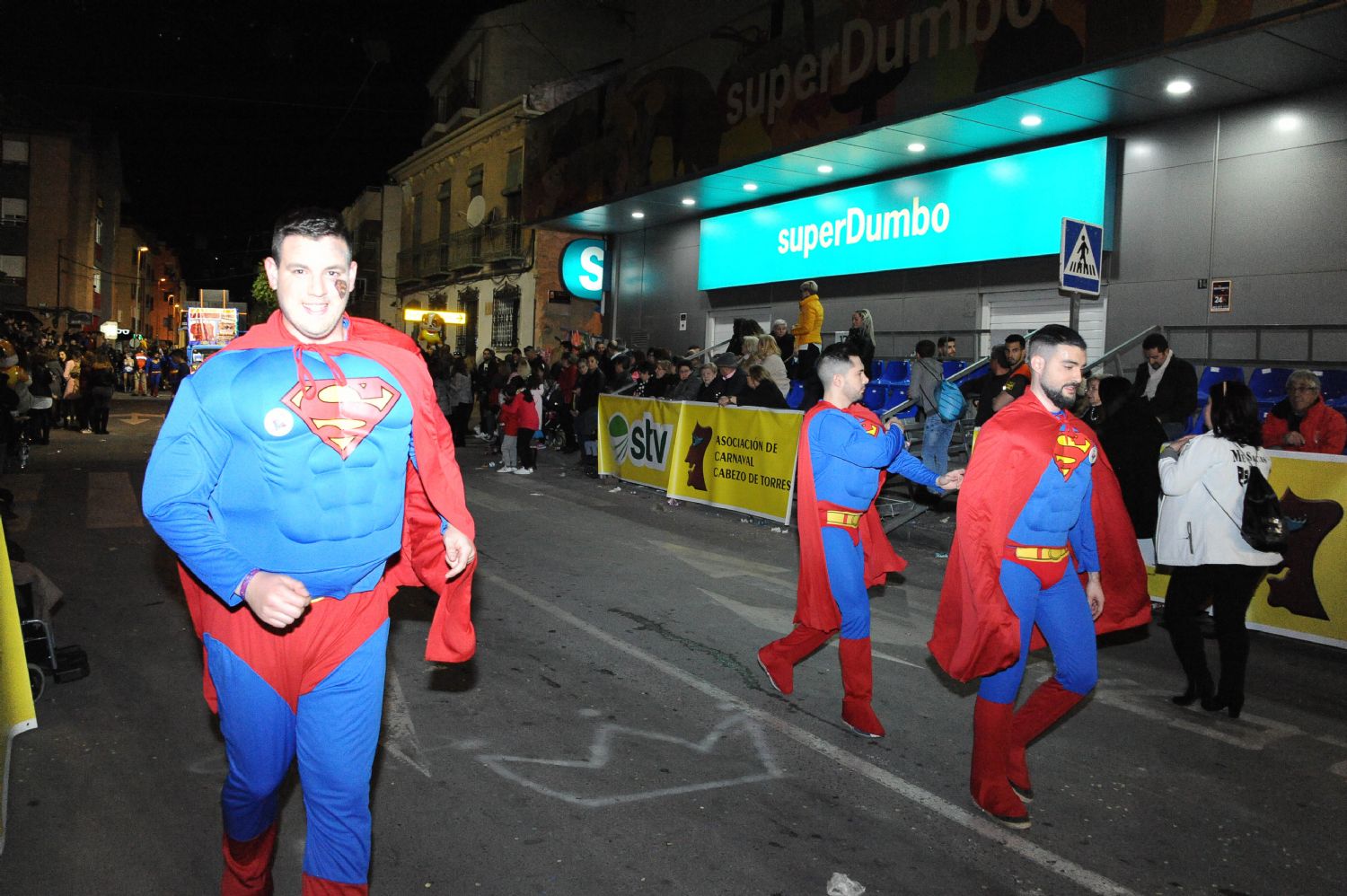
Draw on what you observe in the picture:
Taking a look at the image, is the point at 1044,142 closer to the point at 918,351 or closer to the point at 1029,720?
the point at 918,351

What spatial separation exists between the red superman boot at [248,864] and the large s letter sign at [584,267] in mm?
23604

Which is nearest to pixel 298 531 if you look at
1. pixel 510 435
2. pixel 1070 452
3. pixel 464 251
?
pixel 1070 452

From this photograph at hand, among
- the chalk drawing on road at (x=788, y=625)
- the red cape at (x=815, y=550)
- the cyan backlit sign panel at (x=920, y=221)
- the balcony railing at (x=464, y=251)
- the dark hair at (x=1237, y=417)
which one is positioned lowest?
the chalk drawing on road at (x=788, y=625)

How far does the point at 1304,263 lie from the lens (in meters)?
11.9

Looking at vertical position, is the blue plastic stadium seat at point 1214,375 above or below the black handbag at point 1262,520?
above

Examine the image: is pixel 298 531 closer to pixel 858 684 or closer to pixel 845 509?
pixel 845 509

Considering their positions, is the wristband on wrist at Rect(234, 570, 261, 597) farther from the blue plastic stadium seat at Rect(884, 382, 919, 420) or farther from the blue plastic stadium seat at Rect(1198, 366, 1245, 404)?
the blue plastic stadium seat at Rect(884, 382, 919, 420)

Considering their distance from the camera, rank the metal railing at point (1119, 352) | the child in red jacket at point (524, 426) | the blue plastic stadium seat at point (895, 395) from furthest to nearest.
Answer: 1. the child in red jacket at point (524, 426)
2. the blue plastic stadium seat at point (895, 395)
3. the metal railing at point (1119, 352)

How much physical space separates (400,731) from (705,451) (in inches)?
340

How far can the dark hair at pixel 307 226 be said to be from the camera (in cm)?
283

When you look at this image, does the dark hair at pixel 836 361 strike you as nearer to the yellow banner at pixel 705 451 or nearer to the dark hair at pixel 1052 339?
the dark hair at pixel 1052 339

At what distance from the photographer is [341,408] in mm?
2746

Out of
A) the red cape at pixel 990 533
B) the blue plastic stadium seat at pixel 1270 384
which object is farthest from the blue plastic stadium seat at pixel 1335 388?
the red cape at pixel 990 533

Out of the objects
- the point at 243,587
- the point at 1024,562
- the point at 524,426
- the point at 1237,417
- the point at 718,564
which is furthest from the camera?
the point at 524,426
